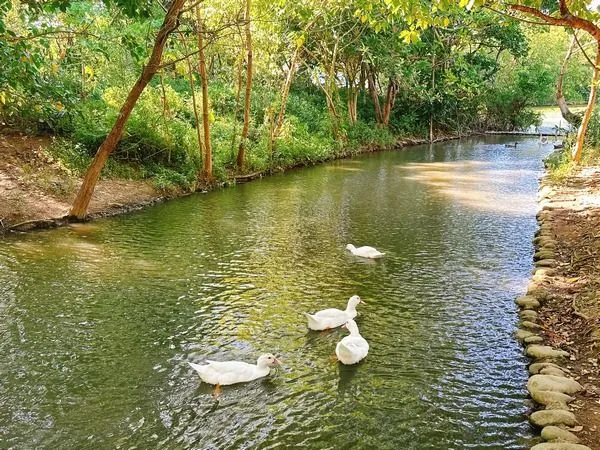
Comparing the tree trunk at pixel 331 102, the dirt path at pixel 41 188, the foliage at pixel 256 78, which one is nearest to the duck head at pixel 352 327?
the foliage at pixel 256 78

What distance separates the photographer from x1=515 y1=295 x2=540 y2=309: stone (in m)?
8.29

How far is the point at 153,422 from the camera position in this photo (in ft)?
18.0

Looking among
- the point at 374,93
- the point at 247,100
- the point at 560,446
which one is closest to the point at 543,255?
the point at 560,446

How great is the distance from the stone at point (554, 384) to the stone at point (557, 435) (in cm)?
74

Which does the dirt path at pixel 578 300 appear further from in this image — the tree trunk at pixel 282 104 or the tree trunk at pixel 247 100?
the tree trunk at pixel 282 104

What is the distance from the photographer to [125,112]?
41.7ft

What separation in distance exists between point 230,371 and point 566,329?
4540mm

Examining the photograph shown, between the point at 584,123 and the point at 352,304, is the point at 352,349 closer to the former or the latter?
the point at 352,304

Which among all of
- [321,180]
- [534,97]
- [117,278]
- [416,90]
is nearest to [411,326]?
[117,278]

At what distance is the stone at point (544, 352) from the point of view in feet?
22.0

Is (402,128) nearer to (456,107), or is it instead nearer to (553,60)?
(456,107)

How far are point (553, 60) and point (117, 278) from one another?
168 feet

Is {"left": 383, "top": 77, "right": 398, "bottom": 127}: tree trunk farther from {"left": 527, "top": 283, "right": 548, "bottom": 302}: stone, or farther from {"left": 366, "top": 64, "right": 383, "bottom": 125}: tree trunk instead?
{"left": 527, "top": 283, "right": 548, "bottom": 302}: stone

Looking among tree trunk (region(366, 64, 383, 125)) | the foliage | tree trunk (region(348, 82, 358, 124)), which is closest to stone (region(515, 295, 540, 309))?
the foliage
